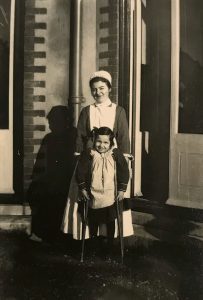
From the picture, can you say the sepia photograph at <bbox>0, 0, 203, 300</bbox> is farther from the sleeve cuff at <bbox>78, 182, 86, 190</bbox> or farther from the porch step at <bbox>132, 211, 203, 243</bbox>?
the sleeve cuff at <bbox>78, 182, 86, 190</bbox>

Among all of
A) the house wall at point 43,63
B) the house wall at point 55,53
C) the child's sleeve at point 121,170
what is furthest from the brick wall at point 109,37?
the child's sleeve at point 121,170

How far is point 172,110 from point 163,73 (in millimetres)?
462

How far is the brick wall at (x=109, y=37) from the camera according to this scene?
4.83 meters

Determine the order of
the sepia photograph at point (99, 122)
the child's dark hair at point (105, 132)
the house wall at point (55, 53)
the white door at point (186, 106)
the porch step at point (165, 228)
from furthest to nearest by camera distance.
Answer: the house wall at point (55, 53)
the white door at point (186, 106)
the porch step at point (165, 228)
the sepia photograph at point (99, 122)
the child's dark hair at point (105, 132)

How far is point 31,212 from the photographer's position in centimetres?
507

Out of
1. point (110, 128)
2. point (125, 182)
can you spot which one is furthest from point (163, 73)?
point (125, 182)

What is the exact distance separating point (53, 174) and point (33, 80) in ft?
3.77

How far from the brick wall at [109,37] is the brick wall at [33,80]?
66cm

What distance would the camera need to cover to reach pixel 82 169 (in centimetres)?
410

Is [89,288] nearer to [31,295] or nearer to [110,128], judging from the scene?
[31,295]

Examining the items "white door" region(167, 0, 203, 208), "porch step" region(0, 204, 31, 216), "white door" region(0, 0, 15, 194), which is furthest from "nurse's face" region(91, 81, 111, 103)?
"porch step" region(0, 204, 31, 216)

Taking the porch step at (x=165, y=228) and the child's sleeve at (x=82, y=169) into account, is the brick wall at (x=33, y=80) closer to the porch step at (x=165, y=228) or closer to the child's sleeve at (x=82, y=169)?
the child's sleeve at (x=82, y=169)

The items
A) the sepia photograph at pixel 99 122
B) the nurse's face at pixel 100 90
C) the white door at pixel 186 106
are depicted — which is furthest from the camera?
the white door at pixel 186 106

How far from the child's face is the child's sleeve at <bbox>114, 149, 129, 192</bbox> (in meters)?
0.11
